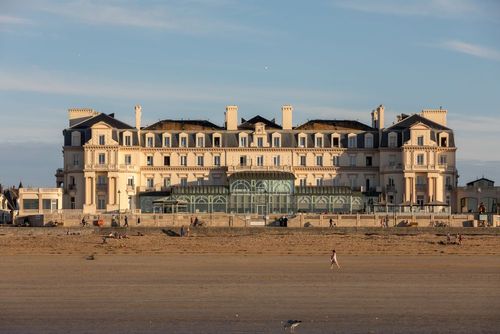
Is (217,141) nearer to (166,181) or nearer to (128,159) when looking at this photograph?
(166,181)

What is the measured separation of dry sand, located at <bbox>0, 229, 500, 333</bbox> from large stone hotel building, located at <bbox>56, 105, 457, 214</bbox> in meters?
31.0

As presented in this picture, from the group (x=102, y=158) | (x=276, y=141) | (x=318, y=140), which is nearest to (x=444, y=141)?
(x=318, y=140)

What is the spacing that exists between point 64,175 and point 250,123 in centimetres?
A: 1783

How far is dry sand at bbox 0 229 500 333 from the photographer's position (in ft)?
100

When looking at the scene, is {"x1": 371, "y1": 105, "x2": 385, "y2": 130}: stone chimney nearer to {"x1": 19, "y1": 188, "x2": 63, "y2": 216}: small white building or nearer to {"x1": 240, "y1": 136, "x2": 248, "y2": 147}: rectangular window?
{"x1": 240, "y1": 136, "x2": 248, "y2": 147}: rectangular window

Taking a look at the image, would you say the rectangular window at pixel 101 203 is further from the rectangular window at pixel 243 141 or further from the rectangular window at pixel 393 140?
the rectangular window at pixel 393 140

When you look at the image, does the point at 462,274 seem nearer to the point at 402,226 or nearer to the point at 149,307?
the point at 149,307

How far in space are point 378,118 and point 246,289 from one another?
199ft

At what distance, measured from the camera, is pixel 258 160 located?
94.2 metres

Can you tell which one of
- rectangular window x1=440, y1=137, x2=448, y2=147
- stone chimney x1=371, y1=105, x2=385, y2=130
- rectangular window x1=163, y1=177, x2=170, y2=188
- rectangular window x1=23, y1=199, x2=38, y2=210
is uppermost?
stone chimney x1=371, y1=105, x2=385, y2=130

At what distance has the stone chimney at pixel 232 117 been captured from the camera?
95375 millimetres

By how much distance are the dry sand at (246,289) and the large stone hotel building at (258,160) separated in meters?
31.0

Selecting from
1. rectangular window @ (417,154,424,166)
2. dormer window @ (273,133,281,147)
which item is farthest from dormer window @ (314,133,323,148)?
rectangular window @ (417,154,424,166)

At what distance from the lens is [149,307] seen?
3306cm
